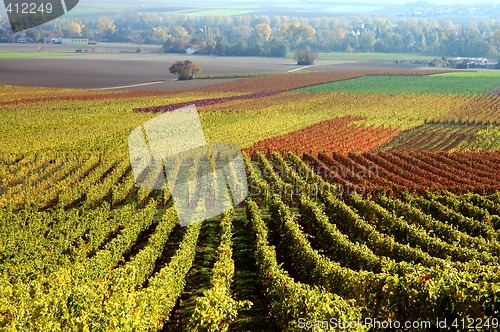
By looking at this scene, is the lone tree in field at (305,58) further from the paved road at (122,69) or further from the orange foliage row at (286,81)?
the orange foliage row at (286,81)

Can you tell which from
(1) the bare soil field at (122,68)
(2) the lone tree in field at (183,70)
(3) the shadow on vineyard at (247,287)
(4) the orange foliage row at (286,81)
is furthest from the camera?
(2) the lone tree in field at (183,70)

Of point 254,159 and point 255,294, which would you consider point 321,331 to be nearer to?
point 255,294

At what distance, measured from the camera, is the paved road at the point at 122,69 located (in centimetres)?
10456

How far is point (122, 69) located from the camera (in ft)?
432

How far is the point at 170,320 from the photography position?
60.5ft

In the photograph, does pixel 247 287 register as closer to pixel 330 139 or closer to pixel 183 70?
pixel 330 139

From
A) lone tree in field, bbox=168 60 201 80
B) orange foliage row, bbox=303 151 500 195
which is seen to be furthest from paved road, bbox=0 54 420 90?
orange foliage row, bbox=303 151 500 195

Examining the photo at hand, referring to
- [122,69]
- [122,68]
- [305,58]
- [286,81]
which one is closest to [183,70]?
[286,81]

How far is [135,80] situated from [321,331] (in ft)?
344

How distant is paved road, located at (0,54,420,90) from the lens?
105 meters

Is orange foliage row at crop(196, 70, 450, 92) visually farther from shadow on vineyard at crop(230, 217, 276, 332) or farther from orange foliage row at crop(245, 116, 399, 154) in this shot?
shadow on vineyard at crop(230, 217, 276, 332)

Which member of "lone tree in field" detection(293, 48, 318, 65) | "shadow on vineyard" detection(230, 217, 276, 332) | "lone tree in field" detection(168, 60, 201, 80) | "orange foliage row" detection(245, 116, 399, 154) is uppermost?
"shadow on vineyard" detection(230, 217, 276, 332)

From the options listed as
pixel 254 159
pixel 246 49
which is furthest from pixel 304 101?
pixel 246 49

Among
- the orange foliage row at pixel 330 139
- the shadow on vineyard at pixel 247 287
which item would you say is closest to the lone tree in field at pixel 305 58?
the orange foliage row at pixel 330 139
